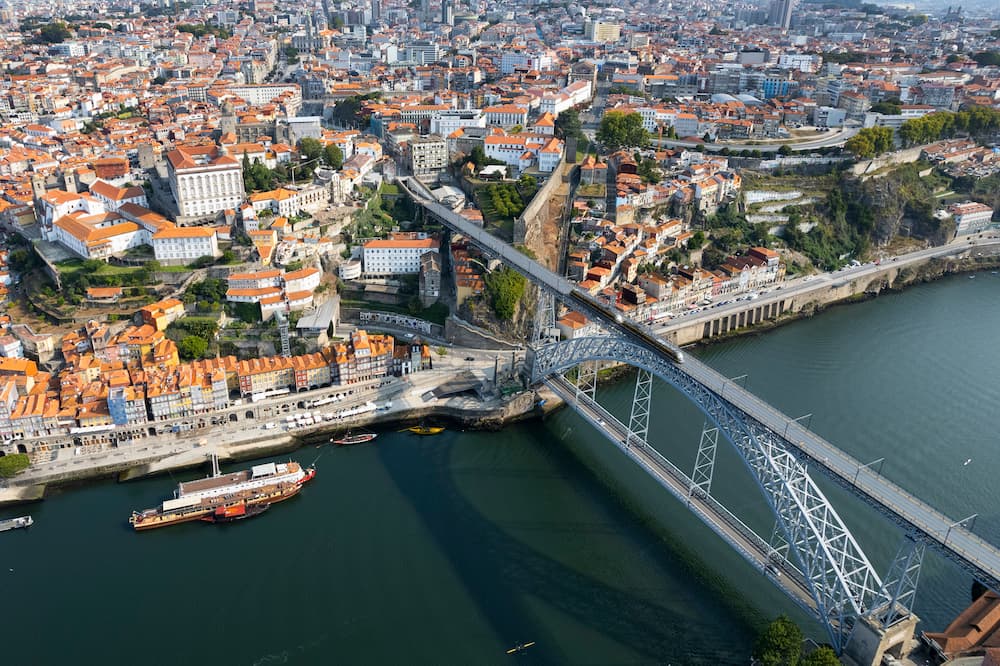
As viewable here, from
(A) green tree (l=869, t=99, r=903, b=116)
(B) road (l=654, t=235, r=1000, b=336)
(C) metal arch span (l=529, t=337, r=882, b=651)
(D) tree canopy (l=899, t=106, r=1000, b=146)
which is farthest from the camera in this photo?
(A) green tree (l=869, t=99, r=903, b=116)

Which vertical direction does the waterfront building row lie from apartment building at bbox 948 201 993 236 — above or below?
below

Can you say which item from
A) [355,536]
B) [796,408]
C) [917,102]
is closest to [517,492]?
[355,536]

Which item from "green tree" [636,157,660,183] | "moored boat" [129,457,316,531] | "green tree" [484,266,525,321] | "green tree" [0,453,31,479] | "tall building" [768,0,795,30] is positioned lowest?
"moored boat" [129,457,316,531]

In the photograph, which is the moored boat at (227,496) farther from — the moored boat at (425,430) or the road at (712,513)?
the road at (712,513)

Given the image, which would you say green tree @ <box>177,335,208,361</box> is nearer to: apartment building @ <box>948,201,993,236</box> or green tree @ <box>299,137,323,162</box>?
green tree @ <box>299,137,323,162</box>

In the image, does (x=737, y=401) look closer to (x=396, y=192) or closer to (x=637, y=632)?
(x=637, y=632)

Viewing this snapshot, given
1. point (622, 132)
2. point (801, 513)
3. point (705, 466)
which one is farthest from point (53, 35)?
point (801, 513)

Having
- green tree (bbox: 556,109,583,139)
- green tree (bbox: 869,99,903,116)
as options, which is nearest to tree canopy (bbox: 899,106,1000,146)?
green tree (bbox: 869,99,903,116)
